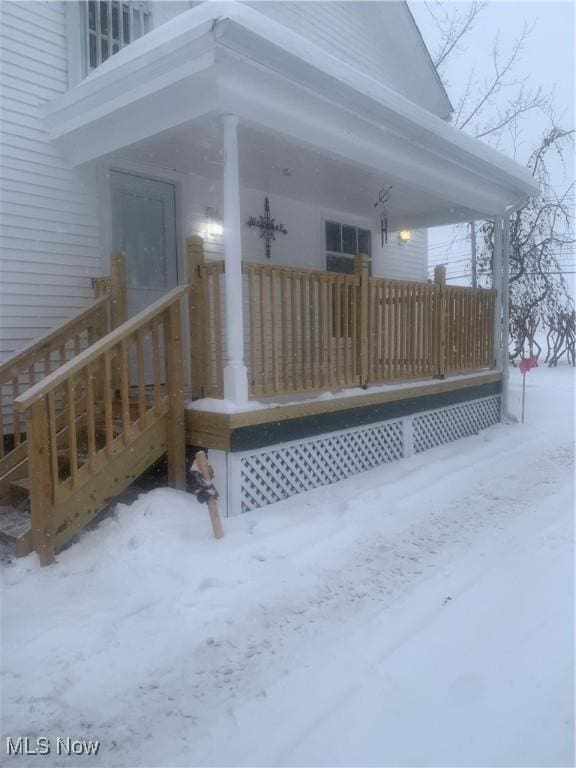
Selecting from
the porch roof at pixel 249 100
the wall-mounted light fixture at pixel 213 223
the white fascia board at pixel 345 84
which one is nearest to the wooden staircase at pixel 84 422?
the porch roof at pixel 249 100

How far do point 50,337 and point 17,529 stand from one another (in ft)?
5.73

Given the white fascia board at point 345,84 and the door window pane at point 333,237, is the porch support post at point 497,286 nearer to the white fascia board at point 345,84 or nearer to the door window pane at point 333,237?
the white fascia board at point 345,84

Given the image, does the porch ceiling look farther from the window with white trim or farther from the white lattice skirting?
the white lattice skirting

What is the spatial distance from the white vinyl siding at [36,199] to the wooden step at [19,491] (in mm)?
1412

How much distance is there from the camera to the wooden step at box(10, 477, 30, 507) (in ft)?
14.5

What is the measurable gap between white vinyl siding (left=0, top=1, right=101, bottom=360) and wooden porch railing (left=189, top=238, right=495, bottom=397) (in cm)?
140

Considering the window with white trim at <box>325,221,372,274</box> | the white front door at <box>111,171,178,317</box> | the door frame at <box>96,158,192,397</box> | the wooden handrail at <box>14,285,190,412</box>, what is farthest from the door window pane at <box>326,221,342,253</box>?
the wooden handrail at <box>14,285,190,412</box>

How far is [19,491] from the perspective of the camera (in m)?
4.50

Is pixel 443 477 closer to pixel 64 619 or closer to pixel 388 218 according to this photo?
pixel 64 619

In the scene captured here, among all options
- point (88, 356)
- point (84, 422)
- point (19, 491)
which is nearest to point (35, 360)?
point (84, 422)

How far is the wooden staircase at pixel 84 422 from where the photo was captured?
3.65m

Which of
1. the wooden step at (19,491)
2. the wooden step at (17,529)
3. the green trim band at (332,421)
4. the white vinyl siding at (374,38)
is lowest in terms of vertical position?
the wooden step at (17,529)

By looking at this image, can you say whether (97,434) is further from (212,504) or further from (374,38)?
(374,38)

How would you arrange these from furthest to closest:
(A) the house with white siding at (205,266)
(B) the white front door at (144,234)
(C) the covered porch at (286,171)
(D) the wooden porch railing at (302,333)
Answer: (B) the white front door at (144,234) → (D) the wooden porch railing at (302,333) → (C) the covered porch at (286,171) → (A) the house with white siding at (205,266)
